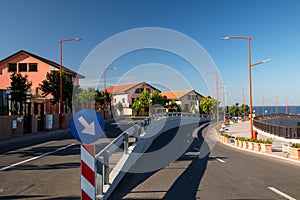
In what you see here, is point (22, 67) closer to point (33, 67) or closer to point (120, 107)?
point (33, 67)

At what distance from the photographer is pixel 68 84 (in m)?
39.3

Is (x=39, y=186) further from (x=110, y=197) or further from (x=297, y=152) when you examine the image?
(x=297, y=152)

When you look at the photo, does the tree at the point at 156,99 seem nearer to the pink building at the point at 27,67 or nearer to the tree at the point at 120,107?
the tree at the point at 120,107

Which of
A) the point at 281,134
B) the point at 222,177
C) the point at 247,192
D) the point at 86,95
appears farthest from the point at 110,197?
the point at 86,95

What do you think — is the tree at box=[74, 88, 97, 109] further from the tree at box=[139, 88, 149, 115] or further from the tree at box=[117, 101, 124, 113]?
the tree at box=[117, 101, 124, 113]

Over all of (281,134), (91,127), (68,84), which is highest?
(68,84)

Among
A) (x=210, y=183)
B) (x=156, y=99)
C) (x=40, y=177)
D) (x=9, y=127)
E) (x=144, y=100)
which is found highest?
(x=156, y=99)

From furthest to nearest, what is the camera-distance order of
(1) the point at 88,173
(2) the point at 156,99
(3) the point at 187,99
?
(3) the point at 187,99, (2) the point at 156,99, (1) the point at 88,173

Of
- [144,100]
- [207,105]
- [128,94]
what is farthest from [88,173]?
[207,105]

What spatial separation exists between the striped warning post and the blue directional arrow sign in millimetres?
450

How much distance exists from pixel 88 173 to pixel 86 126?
112 centimetres

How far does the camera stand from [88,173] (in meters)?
4.98

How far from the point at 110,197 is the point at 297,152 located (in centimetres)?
1094

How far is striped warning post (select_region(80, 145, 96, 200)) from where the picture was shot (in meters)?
4.89
